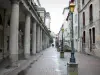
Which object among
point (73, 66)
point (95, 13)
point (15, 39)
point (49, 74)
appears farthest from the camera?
point (95, 13)

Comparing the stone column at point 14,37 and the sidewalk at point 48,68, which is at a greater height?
the stone column at point 14,37

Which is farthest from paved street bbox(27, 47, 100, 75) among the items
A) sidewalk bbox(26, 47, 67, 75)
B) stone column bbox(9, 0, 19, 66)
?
stone column bbox(9, 0, 19, 66)

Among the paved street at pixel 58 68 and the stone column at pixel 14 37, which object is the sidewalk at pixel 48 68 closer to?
the paved street at pixel 58 68

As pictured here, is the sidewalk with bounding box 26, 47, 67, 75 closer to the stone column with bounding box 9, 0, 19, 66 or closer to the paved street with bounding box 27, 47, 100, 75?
the paved street with bounding box 27, 47, 100, 75

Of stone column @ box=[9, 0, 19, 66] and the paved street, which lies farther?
stone column @ box=[9, 0, 19, 66]

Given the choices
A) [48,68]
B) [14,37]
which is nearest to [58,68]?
[48,68]

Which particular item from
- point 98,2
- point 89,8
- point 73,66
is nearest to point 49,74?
point 73,66

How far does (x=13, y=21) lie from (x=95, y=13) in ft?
55.6

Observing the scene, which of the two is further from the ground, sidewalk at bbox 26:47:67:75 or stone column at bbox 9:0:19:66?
stone column at bbox 9:0:19:66

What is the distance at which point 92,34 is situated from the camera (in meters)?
32.2

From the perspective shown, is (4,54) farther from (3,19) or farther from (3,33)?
(3,19)

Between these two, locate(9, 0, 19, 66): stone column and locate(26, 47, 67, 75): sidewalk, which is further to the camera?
locate(9, 0, 19, 66): stone column

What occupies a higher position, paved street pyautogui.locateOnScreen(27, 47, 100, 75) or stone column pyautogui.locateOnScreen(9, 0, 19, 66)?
stone column pyautogui.locateOnScreen(9, 0, 19, 66)

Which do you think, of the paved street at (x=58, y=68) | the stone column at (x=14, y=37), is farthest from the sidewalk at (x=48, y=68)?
the stone column at (x=14, y=37)
